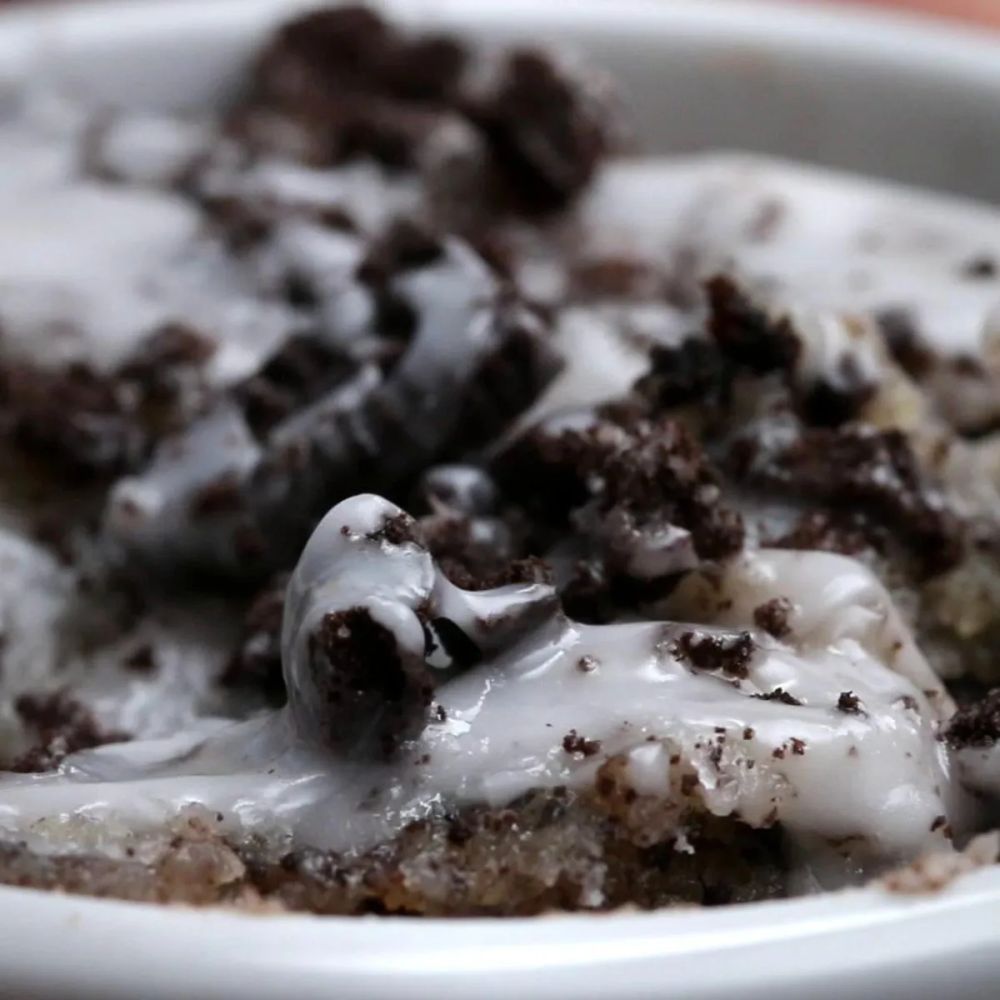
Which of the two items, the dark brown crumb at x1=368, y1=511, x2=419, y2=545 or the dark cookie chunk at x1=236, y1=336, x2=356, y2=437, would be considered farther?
the dark cookie chunk at x1=236, y1=336, x2=356, y2=437

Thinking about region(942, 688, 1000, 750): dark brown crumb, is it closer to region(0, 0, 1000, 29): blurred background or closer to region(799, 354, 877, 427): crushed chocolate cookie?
region(799, 354, 877, 427): crushed chocolate cookie

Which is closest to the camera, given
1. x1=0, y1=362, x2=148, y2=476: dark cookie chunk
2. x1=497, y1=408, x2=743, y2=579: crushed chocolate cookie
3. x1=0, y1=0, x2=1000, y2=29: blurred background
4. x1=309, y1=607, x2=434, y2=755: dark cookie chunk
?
x1=309, y1=607, x2=434, y2=755: dark cookie chunk

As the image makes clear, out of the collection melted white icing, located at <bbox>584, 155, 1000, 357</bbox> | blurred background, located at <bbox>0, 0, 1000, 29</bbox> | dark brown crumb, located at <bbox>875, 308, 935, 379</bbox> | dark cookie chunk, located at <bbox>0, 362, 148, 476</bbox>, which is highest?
blurred background, located at <bbox>0, 0, 1000, 29</bbox>

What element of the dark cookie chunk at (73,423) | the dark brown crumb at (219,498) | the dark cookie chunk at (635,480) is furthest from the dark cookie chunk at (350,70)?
the dark cookie chunk at (635,480)

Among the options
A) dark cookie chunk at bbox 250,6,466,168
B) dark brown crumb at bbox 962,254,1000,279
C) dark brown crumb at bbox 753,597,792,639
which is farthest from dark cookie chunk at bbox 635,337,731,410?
dark cookie chunk at bbox 250,6,466,168

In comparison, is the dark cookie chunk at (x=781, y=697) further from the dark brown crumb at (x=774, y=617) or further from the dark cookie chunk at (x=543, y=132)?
the dark cookie chunk at (x=543, y=132)

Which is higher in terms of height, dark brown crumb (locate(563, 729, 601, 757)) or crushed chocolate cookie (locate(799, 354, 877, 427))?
crushed chocolate cookie (locate(799, 354, 877, 427))

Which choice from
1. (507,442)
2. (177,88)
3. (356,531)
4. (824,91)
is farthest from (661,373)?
(177,88)

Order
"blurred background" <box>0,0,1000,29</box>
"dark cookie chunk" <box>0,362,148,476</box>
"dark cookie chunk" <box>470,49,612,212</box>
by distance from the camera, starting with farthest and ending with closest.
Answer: "blurred background" <box>0,0,1000,29</box> → "dark cookie chunk" <box>470,49,612,212</box> → "dark cookie chunk" <box>0,362,148,476</box>

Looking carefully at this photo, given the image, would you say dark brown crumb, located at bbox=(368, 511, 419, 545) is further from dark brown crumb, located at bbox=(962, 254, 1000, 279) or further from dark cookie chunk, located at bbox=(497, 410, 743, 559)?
dark brown crumb, located at bbox=(962, 254, 1000, 279)
